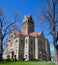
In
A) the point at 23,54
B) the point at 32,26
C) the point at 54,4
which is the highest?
the point at 32,26

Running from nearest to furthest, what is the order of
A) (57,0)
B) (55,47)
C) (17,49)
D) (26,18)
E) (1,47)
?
(55,47)
(57,0)
(1,47)
(17,49)
(26,18)

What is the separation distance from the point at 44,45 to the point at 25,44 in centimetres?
741

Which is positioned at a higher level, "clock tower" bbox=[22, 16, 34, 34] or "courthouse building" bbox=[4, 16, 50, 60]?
"clock tower" bbox=[22, 16, 34, 34]

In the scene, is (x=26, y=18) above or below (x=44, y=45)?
above

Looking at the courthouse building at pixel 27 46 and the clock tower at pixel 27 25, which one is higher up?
the clock tower at pixel 27 25

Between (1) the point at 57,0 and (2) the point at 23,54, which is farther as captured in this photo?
(2) the point at 23,54

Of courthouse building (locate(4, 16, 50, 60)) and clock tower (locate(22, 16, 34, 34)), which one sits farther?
clock tower (locate(22, 16, 34, 34))

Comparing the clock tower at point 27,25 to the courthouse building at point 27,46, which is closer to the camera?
the courthouse building at point 27,46

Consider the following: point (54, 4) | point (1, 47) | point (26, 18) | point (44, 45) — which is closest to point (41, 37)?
point (44, 45)

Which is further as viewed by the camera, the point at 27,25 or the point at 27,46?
the point at 27,25

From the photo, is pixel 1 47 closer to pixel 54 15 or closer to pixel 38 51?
pixel 54 15

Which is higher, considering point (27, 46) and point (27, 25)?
point (27, 25)

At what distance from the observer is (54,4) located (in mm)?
21328

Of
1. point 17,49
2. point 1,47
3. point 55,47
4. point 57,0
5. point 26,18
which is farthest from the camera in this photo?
point 26,18
